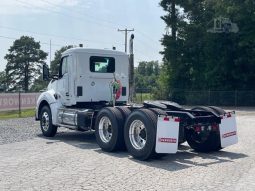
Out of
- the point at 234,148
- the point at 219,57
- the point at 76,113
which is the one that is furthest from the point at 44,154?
the point at 219,57

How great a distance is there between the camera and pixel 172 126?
10.2 metres

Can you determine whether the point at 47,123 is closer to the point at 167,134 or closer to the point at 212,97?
the point at 167,134

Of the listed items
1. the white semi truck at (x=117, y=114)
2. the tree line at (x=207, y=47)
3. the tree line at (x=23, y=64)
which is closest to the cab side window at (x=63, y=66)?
the white semi truck at (x=117, y=114)

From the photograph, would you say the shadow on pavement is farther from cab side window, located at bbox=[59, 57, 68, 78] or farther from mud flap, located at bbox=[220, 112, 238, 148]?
cab side window, located at bbox=[59, 57, 68, 78]

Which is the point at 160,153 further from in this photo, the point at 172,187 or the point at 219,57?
the point at 219,57

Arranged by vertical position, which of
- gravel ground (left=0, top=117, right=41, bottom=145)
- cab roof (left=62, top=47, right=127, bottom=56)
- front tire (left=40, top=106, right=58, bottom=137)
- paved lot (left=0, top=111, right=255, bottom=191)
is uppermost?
cab roof (left=62, top=47, right=127, bottom=56)

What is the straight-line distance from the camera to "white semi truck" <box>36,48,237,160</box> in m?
10.4

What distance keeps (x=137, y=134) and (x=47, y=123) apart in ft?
17.1

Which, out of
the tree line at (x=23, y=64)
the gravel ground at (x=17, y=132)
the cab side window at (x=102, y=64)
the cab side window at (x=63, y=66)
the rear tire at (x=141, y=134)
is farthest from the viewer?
the tree line at (x=23, y=64)

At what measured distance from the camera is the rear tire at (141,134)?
1027 centimetres

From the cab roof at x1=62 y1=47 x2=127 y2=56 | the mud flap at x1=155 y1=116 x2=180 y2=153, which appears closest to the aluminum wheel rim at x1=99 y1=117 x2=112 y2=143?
the mud flap at x1=155 y1=116 x2=180 y2=153

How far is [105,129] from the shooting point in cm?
1236

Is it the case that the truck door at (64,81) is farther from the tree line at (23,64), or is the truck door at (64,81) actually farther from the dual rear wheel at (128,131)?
the tree line at (23,64)

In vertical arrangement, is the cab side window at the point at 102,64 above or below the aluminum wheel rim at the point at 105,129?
above
